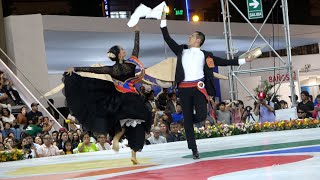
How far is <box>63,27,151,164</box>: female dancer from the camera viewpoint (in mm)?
6359

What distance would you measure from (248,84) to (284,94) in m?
1.39

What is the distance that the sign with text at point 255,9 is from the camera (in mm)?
13859

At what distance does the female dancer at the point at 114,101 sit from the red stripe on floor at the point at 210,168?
3.54 ft

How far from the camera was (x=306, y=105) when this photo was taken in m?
12.9

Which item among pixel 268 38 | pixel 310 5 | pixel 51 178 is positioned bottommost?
pixel 51 178

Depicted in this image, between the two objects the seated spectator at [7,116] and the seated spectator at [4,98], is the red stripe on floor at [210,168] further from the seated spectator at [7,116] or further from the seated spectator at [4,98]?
the seated spectator at [4,98]

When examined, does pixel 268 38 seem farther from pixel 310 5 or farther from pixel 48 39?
pixel 48 39

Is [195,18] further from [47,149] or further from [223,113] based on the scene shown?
[47,149]

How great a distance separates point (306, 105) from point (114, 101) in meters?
7.56

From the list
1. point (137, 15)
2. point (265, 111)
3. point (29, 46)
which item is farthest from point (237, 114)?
point (137, 15)

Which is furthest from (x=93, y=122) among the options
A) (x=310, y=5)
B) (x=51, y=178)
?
(x=310, y=5)

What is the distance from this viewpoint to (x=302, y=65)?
2298 centimetres

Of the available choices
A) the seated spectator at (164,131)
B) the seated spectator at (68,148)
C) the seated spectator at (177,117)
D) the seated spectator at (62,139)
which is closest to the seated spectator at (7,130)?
the seated spectator at (62,139)

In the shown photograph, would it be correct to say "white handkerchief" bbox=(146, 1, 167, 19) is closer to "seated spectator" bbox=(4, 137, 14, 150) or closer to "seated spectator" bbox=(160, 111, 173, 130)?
"seated spectator" bbox=(4, 137, 14, 150)
